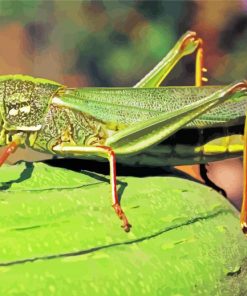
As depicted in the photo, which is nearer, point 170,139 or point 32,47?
point 170,139

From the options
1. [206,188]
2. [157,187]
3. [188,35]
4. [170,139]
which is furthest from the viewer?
[188,35]

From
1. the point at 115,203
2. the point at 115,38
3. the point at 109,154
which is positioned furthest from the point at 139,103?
the point at 115,38

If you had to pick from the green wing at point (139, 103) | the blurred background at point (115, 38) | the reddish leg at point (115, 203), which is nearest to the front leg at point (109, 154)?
the reddish leg at point (115, 203)

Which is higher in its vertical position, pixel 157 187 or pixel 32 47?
pixel 157 187

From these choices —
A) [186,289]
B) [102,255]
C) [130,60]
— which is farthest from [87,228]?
[130,60]

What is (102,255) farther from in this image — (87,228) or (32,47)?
(32,47)

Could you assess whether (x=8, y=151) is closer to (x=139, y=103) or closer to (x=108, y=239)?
(x=139, y=103)

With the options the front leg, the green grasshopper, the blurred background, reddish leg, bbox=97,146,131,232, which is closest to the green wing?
the green grasshopper

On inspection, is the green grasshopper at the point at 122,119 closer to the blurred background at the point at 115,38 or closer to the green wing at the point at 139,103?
the green wing at the point at 139,103
